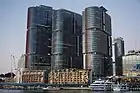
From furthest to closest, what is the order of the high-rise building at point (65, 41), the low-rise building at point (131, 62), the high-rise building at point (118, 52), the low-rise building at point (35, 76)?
the high-rise building at point (118, 52)
the high-rise building at point (65, 41)
the low-rise building at point (131, 62)
the low-rise building at point (35, 76)

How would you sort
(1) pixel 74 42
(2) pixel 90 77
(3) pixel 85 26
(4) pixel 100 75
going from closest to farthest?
(2) pixel 90 77, (4) pixel 100 75, (3) pixel 85 26, (1) pixel 74 42

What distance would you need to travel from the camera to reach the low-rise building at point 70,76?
275ft

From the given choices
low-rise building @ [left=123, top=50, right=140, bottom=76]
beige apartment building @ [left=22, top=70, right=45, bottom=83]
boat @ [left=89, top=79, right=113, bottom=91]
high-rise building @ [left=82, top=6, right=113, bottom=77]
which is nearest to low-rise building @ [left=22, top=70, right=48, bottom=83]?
beige apartment building @ [left=22, top=70, right=45, bottom=83]

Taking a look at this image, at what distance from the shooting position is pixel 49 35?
111 meters

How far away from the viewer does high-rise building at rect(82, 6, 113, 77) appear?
90750 millimetres

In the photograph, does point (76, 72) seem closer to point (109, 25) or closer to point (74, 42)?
point (74, 42)

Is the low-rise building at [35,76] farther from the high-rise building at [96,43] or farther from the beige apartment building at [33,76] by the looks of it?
the high-rise building at [96,43]

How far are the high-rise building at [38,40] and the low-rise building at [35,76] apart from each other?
7456 millimetres

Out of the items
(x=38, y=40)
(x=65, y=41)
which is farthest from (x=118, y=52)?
(x=38, y=40)

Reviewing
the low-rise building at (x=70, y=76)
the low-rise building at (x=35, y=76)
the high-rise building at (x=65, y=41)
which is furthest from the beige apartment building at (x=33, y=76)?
the high-rise building at (x=65, y=41)

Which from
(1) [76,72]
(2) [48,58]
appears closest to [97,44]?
(1) [76,72]

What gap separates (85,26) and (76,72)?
65.3 ft

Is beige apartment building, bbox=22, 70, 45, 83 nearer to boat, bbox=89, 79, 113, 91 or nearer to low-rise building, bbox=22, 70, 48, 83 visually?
low-rise building, bbox=22, 70, 48, 83

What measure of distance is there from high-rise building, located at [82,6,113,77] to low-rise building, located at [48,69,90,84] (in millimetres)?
4729
